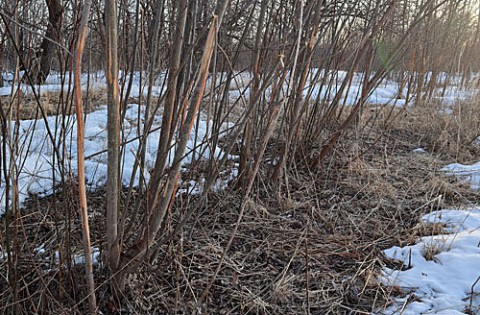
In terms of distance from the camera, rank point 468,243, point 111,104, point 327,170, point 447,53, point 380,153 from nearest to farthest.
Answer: point 111,104 → point 468,243 → point 327,170 → point 380,153 → point 447,53

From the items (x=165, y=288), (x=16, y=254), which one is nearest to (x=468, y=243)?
(x=165, y=288)

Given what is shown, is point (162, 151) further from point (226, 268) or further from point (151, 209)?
point (226, 268)

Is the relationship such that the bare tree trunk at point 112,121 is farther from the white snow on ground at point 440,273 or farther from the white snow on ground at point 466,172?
the white snow on ground at point 466,172

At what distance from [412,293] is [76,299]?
121cm

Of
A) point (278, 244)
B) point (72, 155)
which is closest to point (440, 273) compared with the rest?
point (278, 244)

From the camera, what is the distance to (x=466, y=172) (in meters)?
2.87

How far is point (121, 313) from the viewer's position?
1.31 metres

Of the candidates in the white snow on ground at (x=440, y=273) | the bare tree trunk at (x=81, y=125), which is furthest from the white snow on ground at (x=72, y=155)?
the white snow on ground at (x=440, y=273)

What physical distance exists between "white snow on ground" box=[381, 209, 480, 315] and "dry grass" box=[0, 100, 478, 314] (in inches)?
2.8

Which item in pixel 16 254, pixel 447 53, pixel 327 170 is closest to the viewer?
pixel 16 254

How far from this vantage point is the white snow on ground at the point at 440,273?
1427mm

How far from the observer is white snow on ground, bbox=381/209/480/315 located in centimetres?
143

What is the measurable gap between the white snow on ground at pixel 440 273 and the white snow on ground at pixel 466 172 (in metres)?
0.74

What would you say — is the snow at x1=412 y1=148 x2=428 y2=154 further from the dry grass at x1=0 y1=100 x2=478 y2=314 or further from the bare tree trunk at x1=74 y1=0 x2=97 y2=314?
the bare tree trunk at x1=74 y1=0 x2=97 y2=314
